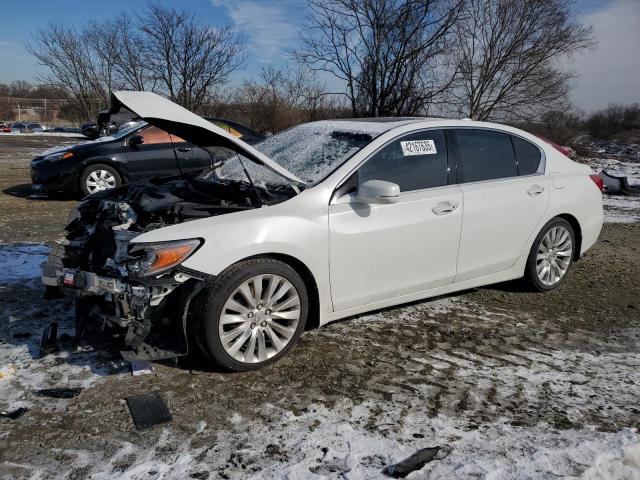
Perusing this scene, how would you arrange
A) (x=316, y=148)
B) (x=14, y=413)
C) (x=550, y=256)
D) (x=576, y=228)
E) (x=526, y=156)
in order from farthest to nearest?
(x=576, y=228) < (x=550, y=256) < (x=526, y=156) < (x=316, y=148) < (x=14, y=413)

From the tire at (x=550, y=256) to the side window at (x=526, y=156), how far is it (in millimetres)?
524

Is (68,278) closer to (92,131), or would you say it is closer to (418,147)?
(418,147)

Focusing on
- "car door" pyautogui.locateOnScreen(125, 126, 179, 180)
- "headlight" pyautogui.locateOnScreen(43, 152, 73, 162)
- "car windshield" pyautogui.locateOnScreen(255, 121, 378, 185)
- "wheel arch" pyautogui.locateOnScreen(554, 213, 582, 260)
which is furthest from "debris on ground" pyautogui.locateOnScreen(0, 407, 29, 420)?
"headlight" pyautogui.locateOnScreen(43, 152, 73, 162)

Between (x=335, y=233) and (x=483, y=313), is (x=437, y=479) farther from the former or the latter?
(x=483, y=313)

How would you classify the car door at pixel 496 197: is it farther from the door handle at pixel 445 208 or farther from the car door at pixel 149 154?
the car door at pixel 149 154

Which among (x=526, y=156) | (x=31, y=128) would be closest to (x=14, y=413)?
(x=526, y=156)

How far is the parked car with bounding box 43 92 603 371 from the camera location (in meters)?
2.97

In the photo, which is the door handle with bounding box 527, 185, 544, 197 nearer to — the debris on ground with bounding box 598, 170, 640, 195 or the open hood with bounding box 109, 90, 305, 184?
the open hood with bounding box 109, 90, 305, 184

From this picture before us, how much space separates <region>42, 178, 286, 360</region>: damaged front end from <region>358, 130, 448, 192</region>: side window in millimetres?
914

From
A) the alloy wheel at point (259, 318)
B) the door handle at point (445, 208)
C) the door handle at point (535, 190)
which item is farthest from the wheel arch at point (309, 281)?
the door handle at point (535, 190)

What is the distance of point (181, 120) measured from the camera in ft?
10.5

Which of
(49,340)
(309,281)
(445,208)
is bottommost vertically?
(49,340)

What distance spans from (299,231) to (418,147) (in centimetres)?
125

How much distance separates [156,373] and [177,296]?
1.85 feet
